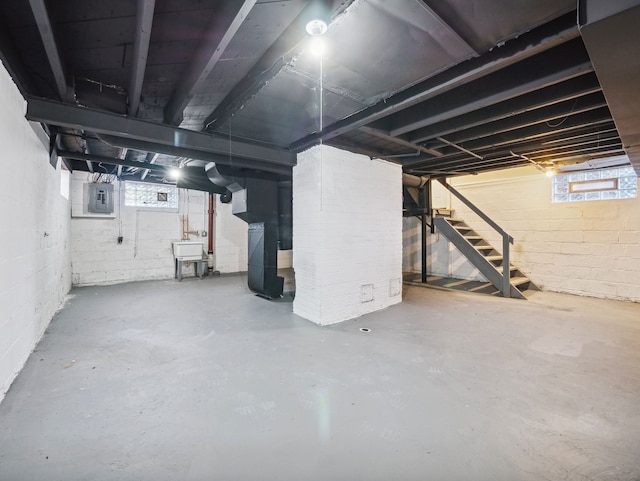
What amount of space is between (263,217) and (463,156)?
3.24 metres

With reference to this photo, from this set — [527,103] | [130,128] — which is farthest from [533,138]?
[130,128]

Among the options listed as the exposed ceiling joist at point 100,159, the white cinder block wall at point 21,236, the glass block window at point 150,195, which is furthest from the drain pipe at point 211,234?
the white cinder block wall at point 21,236

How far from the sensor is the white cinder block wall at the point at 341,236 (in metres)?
3.40

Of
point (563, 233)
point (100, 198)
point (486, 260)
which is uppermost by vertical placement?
point (100, 198)

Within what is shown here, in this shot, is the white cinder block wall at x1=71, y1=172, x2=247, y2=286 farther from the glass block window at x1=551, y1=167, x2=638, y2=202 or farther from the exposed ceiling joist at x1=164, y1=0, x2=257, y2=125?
the glass block window at x1=551, y1=167, x2=638, y2=202

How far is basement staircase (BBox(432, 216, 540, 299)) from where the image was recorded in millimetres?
4719

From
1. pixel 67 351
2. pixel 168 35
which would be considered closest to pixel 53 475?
pixel 67 351

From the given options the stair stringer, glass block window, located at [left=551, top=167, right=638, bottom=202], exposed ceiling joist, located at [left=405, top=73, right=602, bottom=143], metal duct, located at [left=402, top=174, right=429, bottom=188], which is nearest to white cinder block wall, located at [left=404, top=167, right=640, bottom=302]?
glass block window, located at [left=551, top=167, right=638, bottom=202]

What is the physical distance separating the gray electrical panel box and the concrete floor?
3158 millimetres

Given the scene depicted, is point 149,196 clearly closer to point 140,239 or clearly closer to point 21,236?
point 140,239

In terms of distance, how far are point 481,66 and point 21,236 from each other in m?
3.63

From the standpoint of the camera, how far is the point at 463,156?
4.21 metres

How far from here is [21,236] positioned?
2217 mm

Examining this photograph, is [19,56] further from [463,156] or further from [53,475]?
[463,156]
